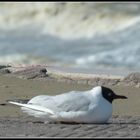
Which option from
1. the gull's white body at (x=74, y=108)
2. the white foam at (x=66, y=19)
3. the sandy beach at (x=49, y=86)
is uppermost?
the gull's white body at (x=74, y=108)

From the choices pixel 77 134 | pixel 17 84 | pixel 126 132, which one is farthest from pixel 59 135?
pixel 17 84

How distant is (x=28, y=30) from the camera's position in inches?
1046

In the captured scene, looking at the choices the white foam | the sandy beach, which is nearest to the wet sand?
the sandy beach

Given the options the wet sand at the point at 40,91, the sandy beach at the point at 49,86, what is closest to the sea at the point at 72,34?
the sandy beach at the point at 49,86

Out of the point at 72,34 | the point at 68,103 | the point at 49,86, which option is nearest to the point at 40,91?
the point at 49,86

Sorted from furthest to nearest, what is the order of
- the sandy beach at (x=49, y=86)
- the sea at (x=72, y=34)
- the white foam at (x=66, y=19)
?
the white foam at (x=66, y=19), the sea at (x=72, y=34), the sandy beach at (x=49, y=86)

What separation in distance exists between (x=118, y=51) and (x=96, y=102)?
12.0 metres

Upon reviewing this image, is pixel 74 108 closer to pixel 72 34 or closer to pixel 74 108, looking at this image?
pixel 74 108

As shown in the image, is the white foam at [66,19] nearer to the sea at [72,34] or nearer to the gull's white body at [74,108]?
the sea at [72,34]

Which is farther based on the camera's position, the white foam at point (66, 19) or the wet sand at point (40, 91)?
the white foam at point (66, 19)

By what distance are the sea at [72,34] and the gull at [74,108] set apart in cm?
838

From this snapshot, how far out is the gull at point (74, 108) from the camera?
7914mm

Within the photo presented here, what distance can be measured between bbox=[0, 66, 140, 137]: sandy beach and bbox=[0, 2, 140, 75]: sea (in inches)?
163

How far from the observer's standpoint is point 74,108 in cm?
792
